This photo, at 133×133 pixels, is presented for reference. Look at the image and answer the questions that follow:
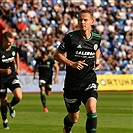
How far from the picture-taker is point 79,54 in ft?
35.1

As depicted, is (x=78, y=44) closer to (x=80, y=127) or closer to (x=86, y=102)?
(x=86, y=102)

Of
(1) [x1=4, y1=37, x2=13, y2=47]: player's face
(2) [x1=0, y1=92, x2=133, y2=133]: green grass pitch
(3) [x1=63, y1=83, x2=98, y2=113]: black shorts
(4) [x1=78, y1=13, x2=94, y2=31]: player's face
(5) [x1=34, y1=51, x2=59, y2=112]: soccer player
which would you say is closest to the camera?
(4) [x1=78, y1=13, x2=94, y2=31]: player's face

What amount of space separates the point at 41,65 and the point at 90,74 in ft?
39.0

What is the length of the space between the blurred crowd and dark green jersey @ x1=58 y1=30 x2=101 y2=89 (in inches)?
937

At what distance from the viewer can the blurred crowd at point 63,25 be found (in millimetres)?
35938

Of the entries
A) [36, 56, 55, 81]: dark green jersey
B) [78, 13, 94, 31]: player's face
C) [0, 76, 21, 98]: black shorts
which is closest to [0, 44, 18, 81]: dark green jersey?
[0, 76, 21, 98]: black shorts

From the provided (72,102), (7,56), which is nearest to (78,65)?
(72,102)

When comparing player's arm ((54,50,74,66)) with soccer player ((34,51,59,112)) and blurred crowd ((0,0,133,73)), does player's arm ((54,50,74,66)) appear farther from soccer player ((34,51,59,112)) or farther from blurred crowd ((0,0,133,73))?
blurred crowd ((0,0,133,73))

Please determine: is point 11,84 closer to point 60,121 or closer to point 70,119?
point 60,121

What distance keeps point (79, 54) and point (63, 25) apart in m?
27.7

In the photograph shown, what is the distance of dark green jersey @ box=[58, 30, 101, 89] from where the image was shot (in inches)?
420

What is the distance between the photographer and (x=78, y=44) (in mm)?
10664

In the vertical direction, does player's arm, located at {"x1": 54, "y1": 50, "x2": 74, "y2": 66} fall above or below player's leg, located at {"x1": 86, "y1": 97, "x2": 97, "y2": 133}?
above

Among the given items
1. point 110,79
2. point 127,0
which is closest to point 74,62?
point 110,79
